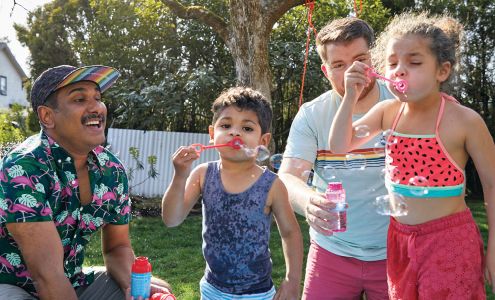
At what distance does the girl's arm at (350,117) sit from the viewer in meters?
1.85

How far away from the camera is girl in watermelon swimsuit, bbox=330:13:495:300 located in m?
1.74

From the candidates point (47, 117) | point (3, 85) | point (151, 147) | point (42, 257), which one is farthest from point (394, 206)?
point (3, 85)

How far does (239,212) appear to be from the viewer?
7.27ft

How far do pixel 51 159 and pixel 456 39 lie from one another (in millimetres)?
1685

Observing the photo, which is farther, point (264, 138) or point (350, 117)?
point (264, 138)

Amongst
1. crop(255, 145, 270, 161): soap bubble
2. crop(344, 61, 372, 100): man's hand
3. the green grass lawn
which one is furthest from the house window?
crop(344, 61, 372, 100): man's hand

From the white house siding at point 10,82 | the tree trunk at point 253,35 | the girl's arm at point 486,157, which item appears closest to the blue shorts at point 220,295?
the girl's arm at point 486,157

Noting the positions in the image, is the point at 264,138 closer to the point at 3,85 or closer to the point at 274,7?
the point at 274,7

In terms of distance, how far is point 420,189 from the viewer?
1748mm

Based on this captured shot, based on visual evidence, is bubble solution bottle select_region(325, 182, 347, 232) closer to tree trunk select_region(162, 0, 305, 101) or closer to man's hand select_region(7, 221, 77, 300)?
man's hand select_region(7, 221, 77, 300)

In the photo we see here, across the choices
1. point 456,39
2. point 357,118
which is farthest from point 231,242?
point 456,39

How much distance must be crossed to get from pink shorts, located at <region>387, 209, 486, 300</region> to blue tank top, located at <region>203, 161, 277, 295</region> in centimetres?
62

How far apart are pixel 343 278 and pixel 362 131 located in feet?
2.14

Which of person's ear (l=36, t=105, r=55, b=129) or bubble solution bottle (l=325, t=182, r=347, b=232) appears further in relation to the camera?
person's ear (l=36, t=105, r=55, b=129)
